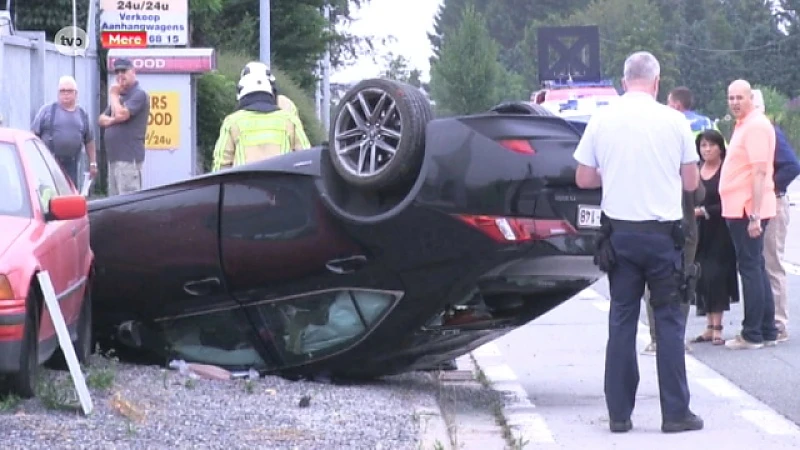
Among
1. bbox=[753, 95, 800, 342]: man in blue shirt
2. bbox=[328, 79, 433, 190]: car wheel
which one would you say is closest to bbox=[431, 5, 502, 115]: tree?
bbox=[753, 95, 800, 342]: man in blue shirt

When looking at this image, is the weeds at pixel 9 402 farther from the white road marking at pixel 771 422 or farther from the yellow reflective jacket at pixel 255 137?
the white road marking at pixel 771 422

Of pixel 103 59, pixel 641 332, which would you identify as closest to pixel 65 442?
pixel 641 332

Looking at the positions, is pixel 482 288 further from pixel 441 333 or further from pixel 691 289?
pixel 691 289

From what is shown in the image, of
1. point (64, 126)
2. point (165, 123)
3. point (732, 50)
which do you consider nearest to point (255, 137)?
point (64, 126)

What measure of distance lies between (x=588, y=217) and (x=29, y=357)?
298 cm

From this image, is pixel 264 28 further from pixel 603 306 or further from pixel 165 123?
pixel 603 306

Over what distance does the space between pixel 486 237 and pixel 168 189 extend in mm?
1962

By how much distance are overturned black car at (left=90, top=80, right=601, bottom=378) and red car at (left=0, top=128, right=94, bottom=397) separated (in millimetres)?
380

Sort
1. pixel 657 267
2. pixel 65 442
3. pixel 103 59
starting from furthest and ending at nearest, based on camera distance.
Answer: pixel 103 59 < pixel 657 267 < pixel 65 442

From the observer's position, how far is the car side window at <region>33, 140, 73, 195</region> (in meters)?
10.1

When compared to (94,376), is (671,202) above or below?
above

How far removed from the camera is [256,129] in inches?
420

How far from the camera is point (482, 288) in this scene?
9.09 m

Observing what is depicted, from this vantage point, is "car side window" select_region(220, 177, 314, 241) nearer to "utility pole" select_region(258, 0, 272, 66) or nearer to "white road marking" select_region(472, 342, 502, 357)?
"white road marking" select_region(472, 342, 502, 357)
